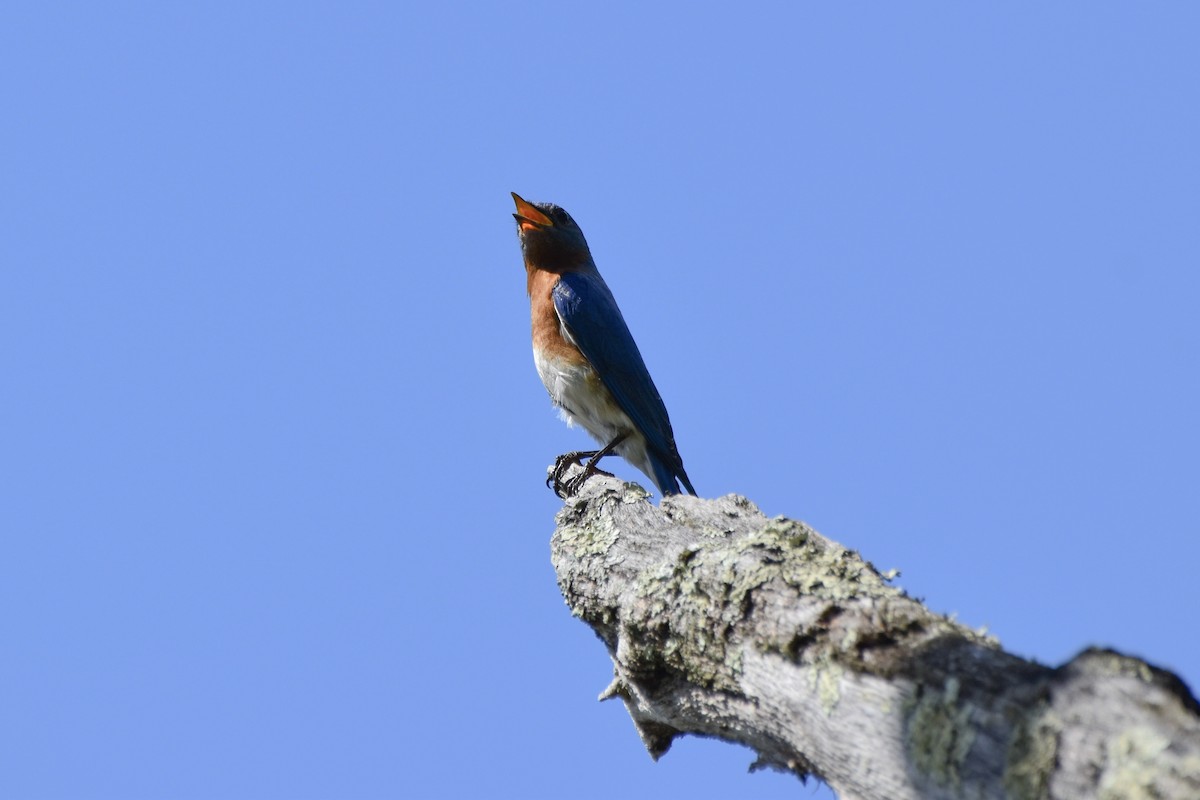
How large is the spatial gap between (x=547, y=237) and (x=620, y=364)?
135cm

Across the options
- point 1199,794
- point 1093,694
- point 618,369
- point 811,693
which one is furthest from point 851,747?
point 618,369

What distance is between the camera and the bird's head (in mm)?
8109

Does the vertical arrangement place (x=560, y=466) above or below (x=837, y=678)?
above

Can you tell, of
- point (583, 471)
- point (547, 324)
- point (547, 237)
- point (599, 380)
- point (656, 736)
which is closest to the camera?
point (656, 736)

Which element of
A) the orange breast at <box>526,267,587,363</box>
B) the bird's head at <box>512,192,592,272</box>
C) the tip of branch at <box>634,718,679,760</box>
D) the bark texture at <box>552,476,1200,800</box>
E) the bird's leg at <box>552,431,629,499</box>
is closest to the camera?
the bark texture at <box>552,476,1200,800</box>

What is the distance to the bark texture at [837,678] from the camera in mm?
1886

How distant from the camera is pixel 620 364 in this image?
283 inches

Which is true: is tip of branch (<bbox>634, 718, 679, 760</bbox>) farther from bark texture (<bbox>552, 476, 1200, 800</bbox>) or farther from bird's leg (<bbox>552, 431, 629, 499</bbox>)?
bird's leg (<bbox>552, 431, 629, 499</bbox>)

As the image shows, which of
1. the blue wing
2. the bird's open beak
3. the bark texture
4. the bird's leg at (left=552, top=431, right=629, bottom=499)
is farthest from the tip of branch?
the bird's open beak

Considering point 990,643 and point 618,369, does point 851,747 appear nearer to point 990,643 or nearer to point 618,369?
point 990,643

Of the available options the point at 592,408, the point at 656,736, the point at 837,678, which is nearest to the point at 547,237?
the point at 592,408

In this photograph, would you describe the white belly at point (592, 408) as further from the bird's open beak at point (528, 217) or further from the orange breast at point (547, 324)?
the bird's open beak at point (528, 217)

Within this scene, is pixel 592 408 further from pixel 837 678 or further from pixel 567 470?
pixel 837 678

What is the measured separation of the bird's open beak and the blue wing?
0.66 metres
